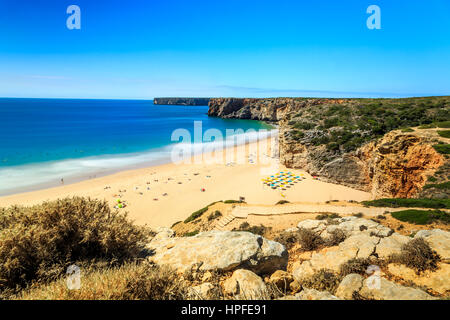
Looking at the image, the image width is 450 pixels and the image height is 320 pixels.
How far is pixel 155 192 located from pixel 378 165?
63.0ft

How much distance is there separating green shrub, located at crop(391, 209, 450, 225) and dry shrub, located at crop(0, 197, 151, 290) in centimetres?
1100

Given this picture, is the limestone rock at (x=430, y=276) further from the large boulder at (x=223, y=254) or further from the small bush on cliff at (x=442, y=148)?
the small bush on cliff at (x=442, y=148)

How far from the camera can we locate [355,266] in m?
5.33

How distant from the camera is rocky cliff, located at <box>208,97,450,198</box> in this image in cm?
1576

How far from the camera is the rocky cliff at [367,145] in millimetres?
15762

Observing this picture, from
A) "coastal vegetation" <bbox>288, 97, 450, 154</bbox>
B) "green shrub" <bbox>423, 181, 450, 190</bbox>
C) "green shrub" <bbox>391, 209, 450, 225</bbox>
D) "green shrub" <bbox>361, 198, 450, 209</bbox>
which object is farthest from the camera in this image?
"coastal vegetation" <bbox>288, 97, 450, 154</bbox>

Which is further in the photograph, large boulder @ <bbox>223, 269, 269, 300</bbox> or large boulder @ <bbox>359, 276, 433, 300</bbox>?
large boulder @ <bbox>223, 269, 269, 300</bbox>

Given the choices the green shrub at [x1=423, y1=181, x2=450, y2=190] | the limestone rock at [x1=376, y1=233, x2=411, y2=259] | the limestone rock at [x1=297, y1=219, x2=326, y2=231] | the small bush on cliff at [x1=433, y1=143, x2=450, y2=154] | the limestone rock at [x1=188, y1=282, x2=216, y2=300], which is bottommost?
the limestone rock at [x1=297, y1=219, x2=326, y2=231]

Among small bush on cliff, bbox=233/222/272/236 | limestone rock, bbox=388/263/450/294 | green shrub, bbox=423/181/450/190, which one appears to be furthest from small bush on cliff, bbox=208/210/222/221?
green shrub, bbox=423/181/450/190

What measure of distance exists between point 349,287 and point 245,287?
6.18 ft

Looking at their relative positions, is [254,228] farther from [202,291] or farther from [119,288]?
[119,288]

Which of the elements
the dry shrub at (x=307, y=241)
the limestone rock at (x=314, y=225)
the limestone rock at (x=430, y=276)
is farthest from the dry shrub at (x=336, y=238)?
the limestone rock at (x=430, y=276)

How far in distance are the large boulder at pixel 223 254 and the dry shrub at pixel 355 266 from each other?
1324 millimetres

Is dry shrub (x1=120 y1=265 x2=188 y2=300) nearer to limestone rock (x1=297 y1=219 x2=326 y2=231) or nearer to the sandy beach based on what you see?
limestone rock (x1=297 y1=219 x2=326 y2=231)
